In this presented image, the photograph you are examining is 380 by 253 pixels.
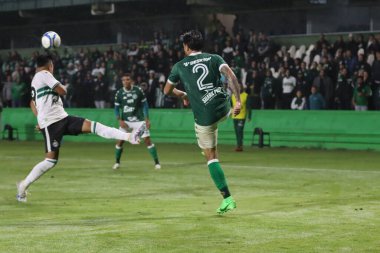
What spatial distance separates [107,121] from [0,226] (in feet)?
77.4

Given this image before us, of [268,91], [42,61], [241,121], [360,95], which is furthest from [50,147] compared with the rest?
[268,91]

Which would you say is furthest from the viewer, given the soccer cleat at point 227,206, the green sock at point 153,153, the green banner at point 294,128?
the green banner at point 294,128

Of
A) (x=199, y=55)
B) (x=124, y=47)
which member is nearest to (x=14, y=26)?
(x=124, y=47)

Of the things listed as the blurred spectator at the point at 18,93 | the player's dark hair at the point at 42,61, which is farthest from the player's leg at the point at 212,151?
the blurred spectator at the point at 18,93

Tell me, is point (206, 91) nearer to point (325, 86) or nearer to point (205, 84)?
point (205, 84)

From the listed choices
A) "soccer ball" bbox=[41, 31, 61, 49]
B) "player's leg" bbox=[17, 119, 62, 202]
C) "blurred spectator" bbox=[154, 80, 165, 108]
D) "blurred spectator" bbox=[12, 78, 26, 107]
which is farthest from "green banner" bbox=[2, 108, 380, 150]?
"player's leg" bbox=[17, 119, 62, 202]

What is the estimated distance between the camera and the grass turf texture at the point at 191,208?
29.6 ft

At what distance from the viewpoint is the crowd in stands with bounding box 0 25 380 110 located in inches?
1122

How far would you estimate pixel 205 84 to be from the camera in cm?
1162

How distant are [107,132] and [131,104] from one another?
7.40m

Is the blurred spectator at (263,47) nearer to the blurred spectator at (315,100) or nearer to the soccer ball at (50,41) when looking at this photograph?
the blurred spectator at (315,100)

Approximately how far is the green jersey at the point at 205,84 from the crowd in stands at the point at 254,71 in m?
16.6

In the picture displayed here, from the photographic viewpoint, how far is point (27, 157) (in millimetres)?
24375

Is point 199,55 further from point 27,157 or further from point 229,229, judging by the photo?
point 27,157
